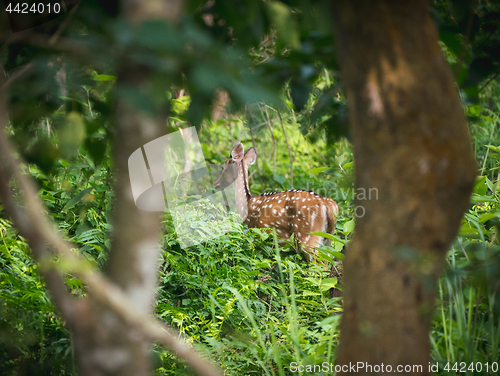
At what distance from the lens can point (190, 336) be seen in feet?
6.96

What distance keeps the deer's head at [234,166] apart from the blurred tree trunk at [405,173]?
12.4 feet

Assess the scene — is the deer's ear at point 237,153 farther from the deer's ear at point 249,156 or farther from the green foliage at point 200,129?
the green foliage at point 200,129

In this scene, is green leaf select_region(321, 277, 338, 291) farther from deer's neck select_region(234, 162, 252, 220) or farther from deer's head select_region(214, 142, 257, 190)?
deer's head select_region(214, 142, 257, 190)

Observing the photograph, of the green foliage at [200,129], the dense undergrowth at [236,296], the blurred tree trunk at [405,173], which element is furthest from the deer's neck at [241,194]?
the blurred tree trunk at [405,173]

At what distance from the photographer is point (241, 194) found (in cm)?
452

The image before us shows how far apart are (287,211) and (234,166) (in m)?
0.98

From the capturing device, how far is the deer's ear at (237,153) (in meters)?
4.76

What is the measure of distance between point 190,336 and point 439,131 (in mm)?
1718

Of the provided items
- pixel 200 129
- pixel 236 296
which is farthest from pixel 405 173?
pixel 236 296

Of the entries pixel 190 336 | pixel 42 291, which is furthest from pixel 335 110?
pixel 42 291

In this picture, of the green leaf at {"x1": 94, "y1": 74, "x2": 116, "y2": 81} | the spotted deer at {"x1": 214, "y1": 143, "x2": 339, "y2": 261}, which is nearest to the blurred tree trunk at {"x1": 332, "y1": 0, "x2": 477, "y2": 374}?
the green leaf at {"x1": 94, "y1": 74, "x2": 116, "y2": 81}

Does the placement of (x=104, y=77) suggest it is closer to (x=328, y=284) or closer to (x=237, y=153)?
(x=328, y=284)

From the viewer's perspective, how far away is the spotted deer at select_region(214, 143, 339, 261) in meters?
3.92

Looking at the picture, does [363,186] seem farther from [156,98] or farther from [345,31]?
[156,98]
